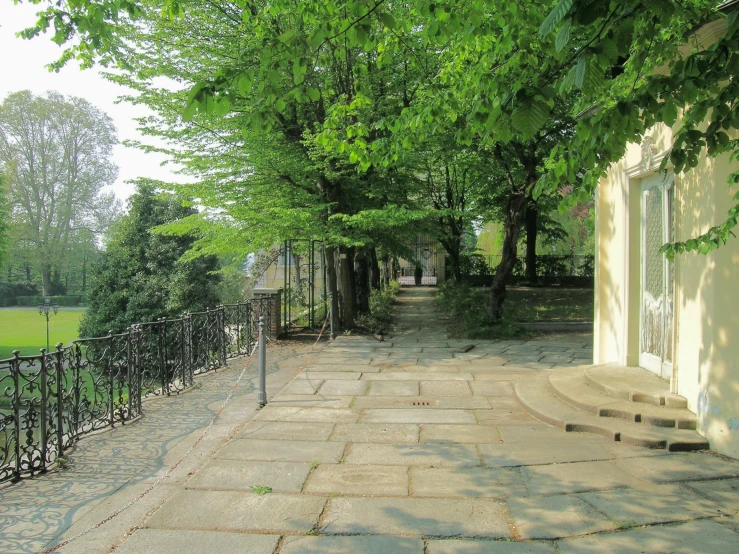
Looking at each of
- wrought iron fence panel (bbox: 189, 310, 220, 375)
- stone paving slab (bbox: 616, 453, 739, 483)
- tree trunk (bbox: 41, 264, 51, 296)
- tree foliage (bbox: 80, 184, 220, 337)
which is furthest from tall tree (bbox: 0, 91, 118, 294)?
stone paving slab (bbox: 616, 453, 739, 483)

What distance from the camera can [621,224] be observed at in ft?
24.1

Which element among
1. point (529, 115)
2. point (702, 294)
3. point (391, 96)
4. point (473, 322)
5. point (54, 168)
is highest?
point (54, 168)

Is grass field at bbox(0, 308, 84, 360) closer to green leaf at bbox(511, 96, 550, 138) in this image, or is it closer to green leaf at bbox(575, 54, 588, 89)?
green leaf at bbox(511, 96, 550, 138)

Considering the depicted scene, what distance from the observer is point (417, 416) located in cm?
607

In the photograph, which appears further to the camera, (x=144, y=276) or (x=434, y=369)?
(x=144, y=276)

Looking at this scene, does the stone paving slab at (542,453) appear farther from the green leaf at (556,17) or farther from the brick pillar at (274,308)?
the brick pillar at (274,308)

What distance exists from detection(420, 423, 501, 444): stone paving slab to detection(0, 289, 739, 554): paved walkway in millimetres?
21

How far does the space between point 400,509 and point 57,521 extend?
97.5 inches

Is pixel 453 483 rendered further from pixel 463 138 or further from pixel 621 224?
pixel 621 224

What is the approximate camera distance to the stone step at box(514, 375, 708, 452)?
480 cm

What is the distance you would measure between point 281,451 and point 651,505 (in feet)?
10.4

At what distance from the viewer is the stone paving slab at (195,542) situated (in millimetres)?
3186

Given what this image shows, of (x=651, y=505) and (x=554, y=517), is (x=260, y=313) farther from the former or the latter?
(x=651, y=505)

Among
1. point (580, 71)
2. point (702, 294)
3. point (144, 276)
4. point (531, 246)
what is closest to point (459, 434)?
point (702, 294)
